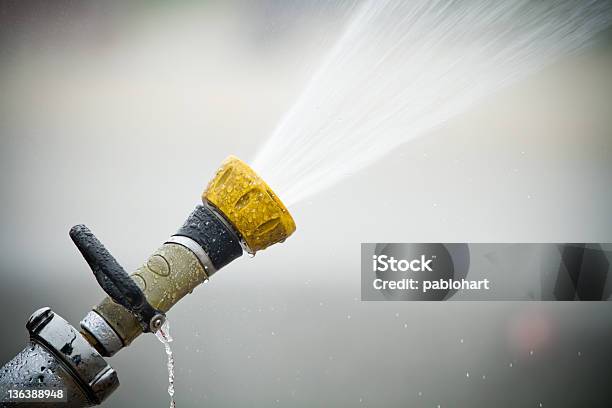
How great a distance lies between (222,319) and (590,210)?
77 cm

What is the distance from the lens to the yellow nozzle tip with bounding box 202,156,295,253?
68 centimetres

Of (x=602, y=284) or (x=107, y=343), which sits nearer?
(x=107, y=343)

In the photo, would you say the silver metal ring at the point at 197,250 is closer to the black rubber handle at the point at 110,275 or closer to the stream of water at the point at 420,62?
the black rubber handle at the point at 110,275

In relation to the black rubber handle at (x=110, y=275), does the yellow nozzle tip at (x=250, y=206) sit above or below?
above

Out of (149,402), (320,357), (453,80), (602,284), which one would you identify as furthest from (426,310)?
(149,402)

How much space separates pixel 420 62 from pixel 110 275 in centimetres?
75

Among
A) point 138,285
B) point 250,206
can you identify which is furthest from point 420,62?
point 138,285

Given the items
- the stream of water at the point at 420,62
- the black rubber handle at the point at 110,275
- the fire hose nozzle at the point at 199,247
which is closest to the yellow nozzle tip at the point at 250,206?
the fire hose nozzle at the point at 199,247

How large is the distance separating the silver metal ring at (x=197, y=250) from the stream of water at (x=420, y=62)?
28 cm

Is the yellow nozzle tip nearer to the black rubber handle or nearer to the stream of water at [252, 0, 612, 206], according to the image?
the black rubber handle

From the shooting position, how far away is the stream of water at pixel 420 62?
989mm

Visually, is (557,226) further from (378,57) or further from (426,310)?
(378,57)

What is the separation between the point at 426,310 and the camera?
3.93ft

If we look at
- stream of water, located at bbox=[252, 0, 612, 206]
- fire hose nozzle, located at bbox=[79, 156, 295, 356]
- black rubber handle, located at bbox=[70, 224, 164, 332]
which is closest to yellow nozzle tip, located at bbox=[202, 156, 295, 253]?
fire hose nozzle, located at bbox=[79, 156, 295, 356]
